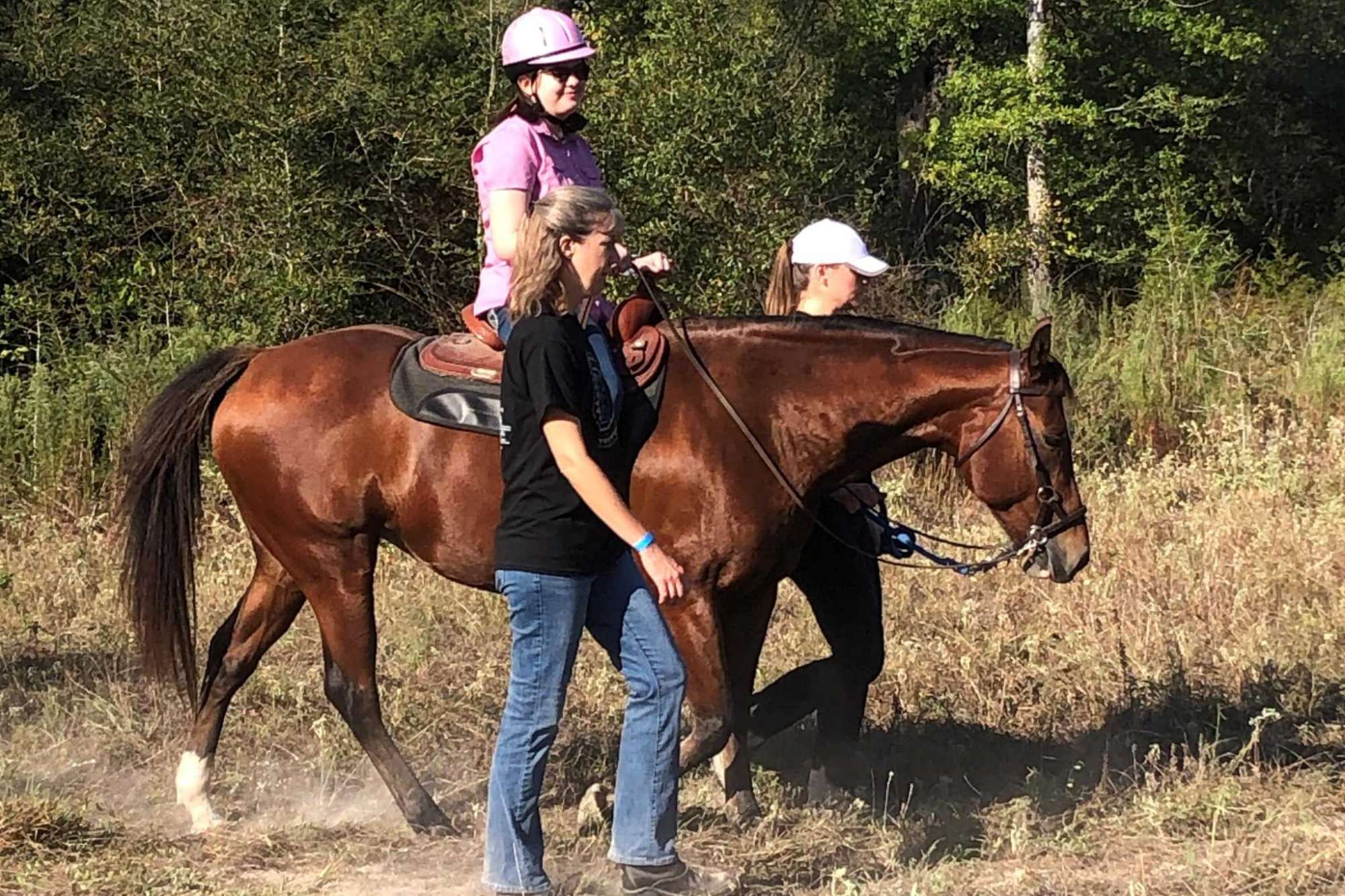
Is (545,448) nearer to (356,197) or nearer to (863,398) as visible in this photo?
(863,398)

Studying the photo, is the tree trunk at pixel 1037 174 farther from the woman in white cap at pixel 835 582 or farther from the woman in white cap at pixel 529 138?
the woman in white cap at pixel 529 138

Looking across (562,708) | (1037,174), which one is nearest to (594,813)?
(562,708)

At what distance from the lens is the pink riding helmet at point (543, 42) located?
4562 millimetres

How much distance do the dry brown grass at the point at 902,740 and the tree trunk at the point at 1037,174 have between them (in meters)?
9.65

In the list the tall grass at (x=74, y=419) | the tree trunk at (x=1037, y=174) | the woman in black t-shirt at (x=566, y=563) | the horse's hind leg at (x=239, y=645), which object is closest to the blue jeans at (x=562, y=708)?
the woman in black t-shirt at (x=566, y=563)

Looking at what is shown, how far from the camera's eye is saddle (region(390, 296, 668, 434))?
181 inches

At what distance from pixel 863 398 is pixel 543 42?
1.46 m

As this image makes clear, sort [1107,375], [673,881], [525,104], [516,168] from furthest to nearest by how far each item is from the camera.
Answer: [1107,375] < [525,104] < [516,168] < [673,881]

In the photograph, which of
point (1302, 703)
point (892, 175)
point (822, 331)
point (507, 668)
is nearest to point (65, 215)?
point (507, 668)

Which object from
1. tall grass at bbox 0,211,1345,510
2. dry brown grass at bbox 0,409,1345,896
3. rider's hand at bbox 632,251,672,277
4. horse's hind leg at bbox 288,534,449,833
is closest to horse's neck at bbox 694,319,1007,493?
rider's hand at bbox 632,251,672,277

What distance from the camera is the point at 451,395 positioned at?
484 centimetres

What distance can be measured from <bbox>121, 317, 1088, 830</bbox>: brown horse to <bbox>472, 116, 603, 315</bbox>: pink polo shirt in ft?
1.70

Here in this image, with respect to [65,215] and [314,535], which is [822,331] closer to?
[314,535]

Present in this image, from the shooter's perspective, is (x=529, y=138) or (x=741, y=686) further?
(x=741, y=686)
